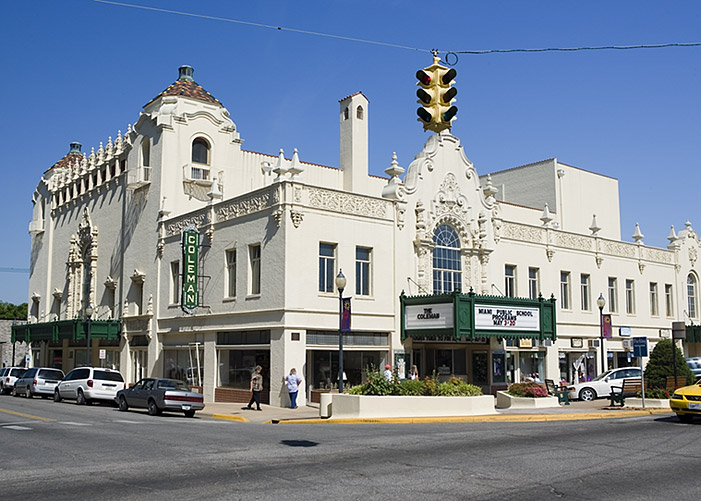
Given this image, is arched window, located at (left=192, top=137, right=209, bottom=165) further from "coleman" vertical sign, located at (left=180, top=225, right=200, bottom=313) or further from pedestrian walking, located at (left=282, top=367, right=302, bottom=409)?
pedestrian walking, located at (left=282, top=367, right=302, bottom=409)

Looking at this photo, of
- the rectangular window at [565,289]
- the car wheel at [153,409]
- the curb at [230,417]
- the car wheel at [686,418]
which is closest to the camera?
the car wheel at [686,418]

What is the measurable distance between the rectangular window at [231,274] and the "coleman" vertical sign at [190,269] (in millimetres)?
1875

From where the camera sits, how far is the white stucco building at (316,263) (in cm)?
3052

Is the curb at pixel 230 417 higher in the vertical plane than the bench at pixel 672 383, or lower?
lower

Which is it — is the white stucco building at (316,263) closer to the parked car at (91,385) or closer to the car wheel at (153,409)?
the parked car at (91,385)

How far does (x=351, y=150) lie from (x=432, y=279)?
31.5 feet

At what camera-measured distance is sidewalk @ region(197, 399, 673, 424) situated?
912 inches

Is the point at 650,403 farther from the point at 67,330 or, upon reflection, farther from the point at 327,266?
the point at 67,330

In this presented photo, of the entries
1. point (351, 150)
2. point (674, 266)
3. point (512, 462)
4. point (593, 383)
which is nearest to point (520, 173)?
point (674, 266)

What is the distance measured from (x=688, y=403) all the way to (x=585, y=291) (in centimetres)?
2250

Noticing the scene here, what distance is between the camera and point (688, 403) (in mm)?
20359

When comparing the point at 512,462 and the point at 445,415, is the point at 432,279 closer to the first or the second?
the point at 445,415

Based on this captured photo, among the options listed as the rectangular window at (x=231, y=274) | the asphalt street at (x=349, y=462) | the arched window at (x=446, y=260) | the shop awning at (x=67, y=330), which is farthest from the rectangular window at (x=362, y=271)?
the shop awning at (x=67, y=330)

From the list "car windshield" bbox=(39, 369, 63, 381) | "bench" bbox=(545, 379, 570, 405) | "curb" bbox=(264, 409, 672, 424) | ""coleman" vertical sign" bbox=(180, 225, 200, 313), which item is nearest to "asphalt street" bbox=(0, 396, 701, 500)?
"curb" bbox=(264, 409, 672, 424)
